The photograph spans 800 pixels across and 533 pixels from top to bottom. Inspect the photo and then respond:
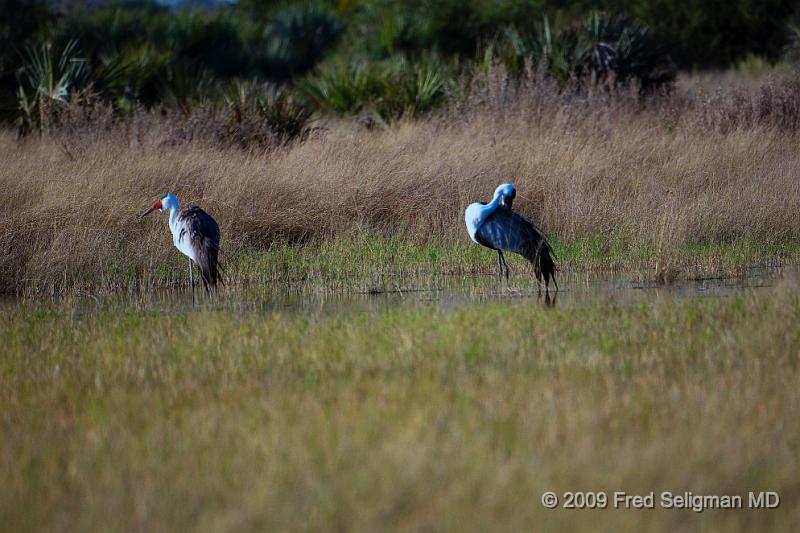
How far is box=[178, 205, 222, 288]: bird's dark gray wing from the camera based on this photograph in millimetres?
8234

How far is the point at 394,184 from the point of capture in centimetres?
1132

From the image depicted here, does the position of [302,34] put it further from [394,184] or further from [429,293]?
[429,293]

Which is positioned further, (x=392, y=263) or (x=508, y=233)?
(x=392, y=263)

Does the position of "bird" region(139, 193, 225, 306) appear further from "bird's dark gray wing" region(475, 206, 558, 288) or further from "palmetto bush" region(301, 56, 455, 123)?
"palmetto bush" region(301, 56, 455, 123)

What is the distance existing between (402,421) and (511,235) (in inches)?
166

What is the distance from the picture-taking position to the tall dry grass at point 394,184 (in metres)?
10.0

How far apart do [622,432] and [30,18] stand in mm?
24637

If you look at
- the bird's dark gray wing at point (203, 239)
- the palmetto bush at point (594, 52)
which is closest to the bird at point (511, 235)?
the bird's dark gray wing at point (203, 239)

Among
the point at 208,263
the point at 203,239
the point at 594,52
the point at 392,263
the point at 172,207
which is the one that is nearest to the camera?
the point at 208,263

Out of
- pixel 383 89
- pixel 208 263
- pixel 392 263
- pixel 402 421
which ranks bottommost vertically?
pixel 383 89

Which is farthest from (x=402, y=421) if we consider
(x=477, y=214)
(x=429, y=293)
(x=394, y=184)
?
(x=394, y=184)

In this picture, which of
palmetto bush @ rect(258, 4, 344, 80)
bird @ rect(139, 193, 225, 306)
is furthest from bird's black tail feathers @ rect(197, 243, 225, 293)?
palmetto bush @ rect(258, 4, 344, 80)

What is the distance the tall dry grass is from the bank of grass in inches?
132

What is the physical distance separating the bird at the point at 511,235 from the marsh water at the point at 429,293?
0.21 m
